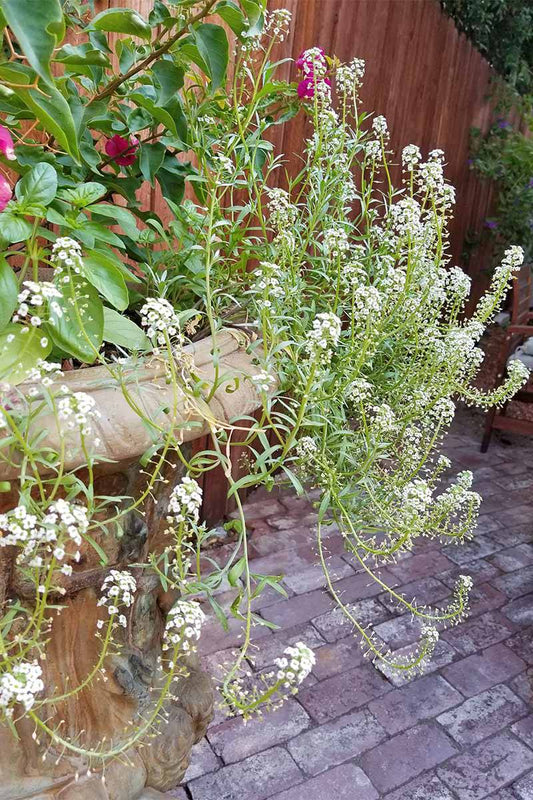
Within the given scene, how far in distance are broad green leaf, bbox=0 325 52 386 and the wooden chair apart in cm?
285

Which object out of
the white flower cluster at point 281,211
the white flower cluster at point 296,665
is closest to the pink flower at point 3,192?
A: the white flower cluster at point 281,211

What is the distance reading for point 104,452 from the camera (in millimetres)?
870

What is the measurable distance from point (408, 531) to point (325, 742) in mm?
971

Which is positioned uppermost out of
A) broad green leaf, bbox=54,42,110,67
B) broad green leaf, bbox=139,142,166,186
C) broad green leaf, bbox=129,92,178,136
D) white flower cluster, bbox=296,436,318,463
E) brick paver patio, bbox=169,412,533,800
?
broad green leaf, bbox=54,42,110,67

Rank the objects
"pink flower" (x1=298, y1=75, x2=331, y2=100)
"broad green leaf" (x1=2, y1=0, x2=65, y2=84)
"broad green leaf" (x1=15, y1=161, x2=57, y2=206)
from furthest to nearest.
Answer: "pink flower" (x1=298, y1=75, x2=331, y2=100)
"broad green leaf" (x1=15, y1=161, x2=57, y2=206)
"broad green leaf" (x1=2, y1=0, x2=65, y2=84)

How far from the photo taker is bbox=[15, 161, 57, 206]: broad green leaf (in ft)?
3.13

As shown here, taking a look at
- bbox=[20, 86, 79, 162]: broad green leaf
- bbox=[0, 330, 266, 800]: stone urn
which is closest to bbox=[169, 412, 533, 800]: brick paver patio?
bbox=[0, 330, 266, 800]: stone urn

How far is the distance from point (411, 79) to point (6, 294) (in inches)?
134

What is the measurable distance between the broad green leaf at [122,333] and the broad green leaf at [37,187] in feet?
0.66

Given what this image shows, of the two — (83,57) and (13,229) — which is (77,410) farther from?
(83,57)

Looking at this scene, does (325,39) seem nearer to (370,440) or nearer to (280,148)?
(280,148)

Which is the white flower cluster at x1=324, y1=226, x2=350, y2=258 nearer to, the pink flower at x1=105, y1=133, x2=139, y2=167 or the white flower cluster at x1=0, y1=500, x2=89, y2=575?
the pink flower at x1=105, y1=133, x2=139, y2=167

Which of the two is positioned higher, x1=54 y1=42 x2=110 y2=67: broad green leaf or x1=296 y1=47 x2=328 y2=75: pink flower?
x1=296 y1=47 x2=328 y2=75: pink flower

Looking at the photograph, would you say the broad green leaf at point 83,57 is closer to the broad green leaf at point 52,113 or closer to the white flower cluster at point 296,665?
the broad green leaf at point 52,113
